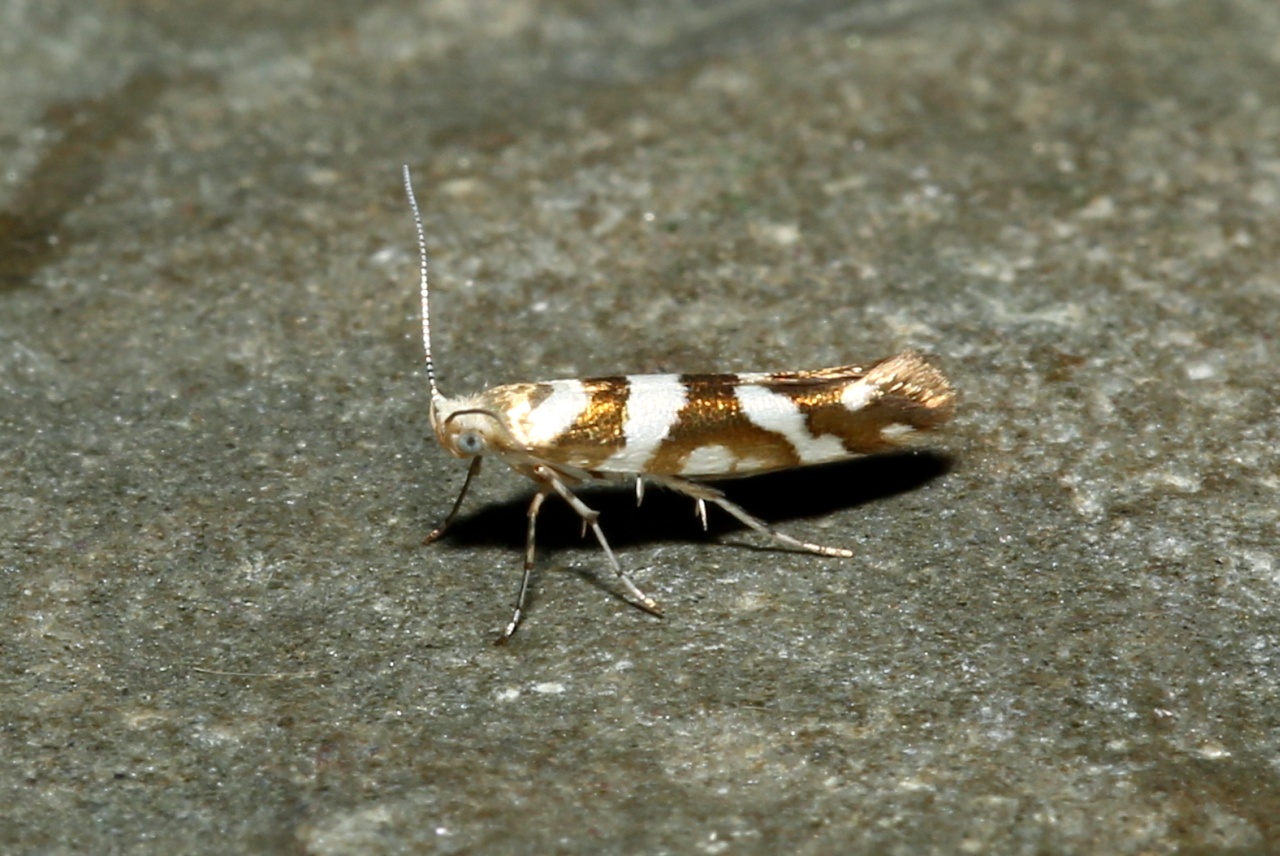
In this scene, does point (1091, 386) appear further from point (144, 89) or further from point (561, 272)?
point (144, 89)

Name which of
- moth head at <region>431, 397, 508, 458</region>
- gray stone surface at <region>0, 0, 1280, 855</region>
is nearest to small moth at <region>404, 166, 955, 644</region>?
moth head at <region>431, 397, 508, 458</region>

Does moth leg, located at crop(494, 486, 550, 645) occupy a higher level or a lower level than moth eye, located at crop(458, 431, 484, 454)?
lower

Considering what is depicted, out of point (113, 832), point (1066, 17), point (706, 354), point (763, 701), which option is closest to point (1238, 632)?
point (763, 701)

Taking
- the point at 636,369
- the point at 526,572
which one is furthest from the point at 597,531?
the point at 636,369

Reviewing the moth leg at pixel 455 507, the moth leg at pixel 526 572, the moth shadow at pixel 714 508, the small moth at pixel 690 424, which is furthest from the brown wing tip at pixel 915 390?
the moth leg at pixel 455 507

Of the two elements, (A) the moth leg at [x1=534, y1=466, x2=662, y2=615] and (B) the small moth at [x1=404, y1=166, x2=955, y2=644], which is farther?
(B) the small moth at [x1=404, y1=166, x2=955, y2=644]

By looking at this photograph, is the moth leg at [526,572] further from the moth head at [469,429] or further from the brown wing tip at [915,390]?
the brown wing tip at [915,390]

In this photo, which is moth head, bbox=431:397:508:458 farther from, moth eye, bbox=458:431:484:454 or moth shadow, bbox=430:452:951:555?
moth shadow, bbox=430:452:951:555
